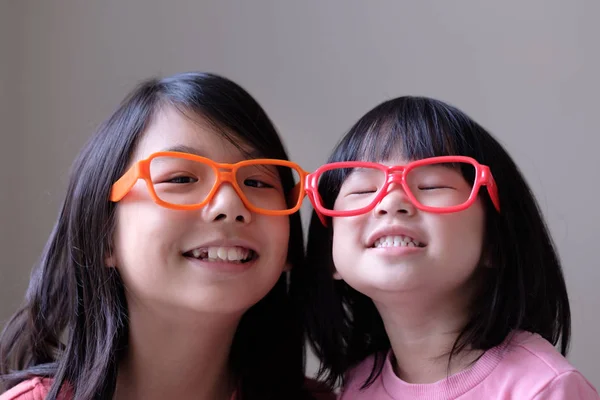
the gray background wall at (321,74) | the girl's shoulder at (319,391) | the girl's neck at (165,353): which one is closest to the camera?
the girl's neck at (165,353)

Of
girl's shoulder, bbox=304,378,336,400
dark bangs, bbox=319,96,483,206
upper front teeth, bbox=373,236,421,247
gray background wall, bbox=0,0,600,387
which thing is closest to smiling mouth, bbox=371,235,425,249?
upper front teeth, bbox=373,236,421,247

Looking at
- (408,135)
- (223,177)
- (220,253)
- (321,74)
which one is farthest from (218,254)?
(321,74)

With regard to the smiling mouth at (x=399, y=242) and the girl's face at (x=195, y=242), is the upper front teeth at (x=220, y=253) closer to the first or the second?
the girl's face at (x=195, y=242)

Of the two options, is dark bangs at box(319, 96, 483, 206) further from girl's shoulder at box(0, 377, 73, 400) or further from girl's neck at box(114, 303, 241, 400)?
girl's shoulder at box(0, 377, 73, 400)

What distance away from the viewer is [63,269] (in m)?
1.08

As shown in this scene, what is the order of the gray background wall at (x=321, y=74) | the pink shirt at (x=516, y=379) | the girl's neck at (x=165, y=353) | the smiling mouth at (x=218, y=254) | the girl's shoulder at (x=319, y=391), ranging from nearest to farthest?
the pink shirt at (x=516, y=379), the smiling mouth at (x=218, y=254), the girl's neck at (x=165, y=353), the girl's shoulder at (x=319, y=391), the gray background wall at (x=321, y=74)

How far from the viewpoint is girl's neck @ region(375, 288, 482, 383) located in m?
0.99

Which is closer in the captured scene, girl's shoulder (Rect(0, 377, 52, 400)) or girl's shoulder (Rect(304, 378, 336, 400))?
girl's shoulder (Rect(0, 377, 52, 400))

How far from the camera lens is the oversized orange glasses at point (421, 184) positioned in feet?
3.01

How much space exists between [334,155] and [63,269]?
49 centimetres

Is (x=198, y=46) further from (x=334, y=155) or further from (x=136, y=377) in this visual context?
(x=136, y=377)

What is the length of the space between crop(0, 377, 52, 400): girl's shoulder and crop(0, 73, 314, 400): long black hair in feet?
0.07

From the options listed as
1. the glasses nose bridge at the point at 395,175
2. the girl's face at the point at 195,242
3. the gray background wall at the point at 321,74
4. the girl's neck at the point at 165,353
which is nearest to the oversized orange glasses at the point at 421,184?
the glasses nose bridge at the point at 395,175

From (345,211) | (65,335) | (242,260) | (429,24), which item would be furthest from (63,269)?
(429,24)
